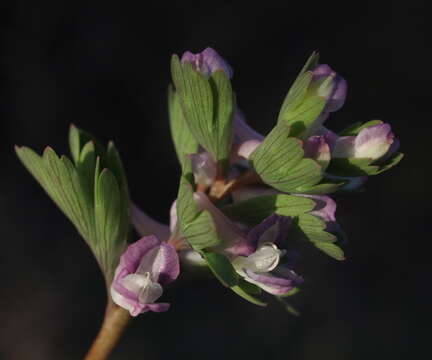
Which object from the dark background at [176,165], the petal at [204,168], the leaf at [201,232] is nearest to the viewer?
the leaf at [201,232]

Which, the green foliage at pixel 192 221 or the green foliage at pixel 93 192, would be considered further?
the green foliage at pixel 93 192

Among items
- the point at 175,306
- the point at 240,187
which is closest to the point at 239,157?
the point at 240,187

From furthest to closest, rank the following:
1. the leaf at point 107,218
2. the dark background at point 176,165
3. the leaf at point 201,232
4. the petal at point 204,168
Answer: the dark background at point 176,165 → the petal at point 204,168 → the leaf at point 107,218 → the leaf at point 201,232

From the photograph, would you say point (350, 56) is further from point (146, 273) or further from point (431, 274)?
point (146, 273)

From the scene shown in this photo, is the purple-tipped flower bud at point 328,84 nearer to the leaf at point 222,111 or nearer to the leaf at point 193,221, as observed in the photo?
the leaf at point 222,111

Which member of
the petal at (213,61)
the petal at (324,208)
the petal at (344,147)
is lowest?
the petal at (324,208)

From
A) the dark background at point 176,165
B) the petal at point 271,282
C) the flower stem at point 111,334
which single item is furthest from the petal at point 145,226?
the dark background at point 176,165

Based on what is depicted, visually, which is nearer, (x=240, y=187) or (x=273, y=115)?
(x=240, y=187)

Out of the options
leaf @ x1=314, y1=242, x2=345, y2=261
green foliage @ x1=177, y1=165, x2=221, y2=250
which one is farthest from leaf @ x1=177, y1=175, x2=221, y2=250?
leaf @ x1=314, y1=242, x2=345, y2=261

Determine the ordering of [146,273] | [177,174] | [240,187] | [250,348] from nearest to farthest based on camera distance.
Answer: [146,273]
[240,187]
[250,348]
[177,174]
